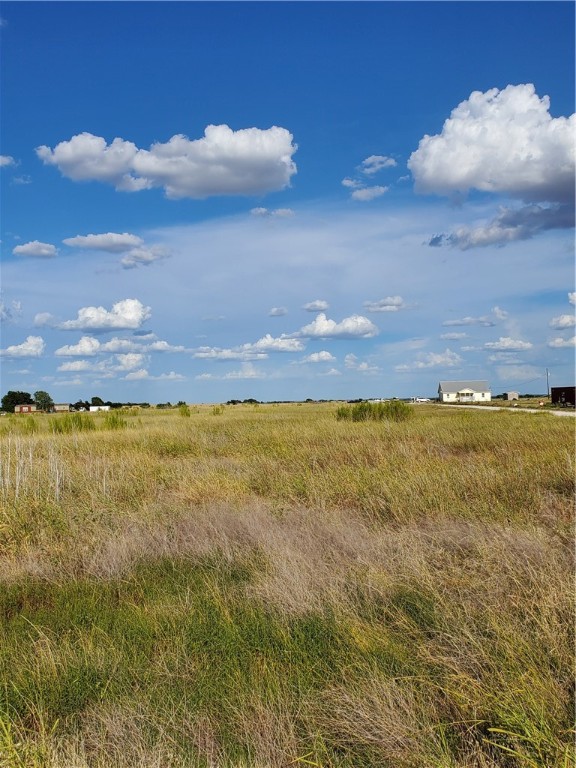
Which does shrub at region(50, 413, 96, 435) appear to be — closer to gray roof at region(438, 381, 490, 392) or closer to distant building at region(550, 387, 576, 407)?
distant building at region(550, 387, 576, 407)

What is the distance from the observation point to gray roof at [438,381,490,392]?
12144 centimetres

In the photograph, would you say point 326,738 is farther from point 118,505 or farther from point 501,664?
point 118,505

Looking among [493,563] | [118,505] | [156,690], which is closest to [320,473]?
[118,505]

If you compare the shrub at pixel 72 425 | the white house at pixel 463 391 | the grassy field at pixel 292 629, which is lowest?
the grassy field at pixel 292 629

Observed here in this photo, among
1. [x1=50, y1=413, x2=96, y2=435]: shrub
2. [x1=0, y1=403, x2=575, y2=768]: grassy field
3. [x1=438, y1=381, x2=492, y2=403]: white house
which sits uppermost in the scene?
Result: [x1=438, y1=381, x2=492, y2=403]: white house

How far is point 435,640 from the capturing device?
3.69 metres

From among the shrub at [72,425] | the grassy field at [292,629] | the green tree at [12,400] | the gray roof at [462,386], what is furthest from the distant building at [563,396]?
the green tree at [12,400]

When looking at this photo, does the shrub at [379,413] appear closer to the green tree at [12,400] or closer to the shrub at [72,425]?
the shrub at [72,425]

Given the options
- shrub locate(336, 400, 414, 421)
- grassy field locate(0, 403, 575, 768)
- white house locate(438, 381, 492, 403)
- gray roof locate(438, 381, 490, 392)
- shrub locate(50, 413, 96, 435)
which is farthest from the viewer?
gray roof locate(438, 381, 490, 392)

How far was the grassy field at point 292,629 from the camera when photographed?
2873 millimetres

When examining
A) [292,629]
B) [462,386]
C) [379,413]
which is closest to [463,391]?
[462,386]

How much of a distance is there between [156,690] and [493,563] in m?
2.93

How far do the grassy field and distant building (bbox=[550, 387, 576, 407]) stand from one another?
49832mm

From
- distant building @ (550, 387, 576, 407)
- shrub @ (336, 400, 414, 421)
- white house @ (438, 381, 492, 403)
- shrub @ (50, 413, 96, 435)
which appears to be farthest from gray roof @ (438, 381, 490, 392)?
shrub @ (50, 413, 96, 435)
